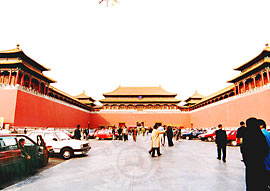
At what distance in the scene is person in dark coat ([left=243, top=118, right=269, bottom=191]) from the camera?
295cm

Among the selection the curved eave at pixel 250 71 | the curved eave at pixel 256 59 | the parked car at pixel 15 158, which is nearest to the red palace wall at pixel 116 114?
the curved eave at pixel 250 71

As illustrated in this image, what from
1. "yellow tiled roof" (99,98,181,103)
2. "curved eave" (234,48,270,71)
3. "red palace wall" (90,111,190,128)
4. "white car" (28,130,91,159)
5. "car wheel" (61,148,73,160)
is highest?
"curved eave" (234,48,270,71)

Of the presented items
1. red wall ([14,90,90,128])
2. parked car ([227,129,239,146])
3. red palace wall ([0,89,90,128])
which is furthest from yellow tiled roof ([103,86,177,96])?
parked car ([227,129,239,146])

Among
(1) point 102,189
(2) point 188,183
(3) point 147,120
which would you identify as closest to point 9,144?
(1) point 102,189

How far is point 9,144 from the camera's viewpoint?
5230mm

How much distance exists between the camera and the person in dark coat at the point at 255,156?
2.95 m

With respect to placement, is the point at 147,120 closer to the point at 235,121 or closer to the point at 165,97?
the point at 165,97

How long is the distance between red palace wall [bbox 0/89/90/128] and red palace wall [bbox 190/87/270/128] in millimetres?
25074

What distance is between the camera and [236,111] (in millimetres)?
24562

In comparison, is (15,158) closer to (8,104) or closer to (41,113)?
(8,104)

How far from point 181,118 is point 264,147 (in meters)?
40.5

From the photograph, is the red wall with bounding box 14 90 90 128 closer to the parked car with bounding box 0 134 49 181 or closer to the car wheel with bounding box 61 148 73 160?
the car wheel with bounding box 61 148 73 160

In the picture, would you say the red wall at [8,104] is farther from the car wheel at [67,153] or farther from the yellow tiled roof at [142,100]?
the yellow tiled roof at [142,100]

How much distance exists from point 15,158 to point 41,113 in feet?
64.2
